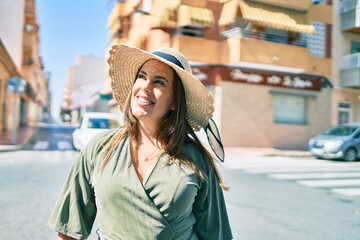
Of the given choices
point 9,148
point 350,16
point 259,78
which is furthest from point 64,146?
point 350,16

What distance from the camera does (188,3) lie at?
56.7 feet

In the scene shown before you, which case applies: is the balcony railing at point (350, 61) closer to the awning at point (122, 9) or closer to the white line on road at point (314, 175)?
the white line on road at point (314, 175)

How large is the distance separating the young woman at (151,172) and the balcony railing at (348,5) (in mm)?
22050

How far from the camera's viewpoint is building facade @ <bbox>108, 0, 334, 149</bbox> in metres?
17.4

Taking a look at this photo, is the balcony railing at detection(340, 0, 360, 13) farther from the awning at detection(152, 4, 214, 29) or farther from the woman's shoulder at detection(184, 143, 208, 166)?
the woman's shoulder at detection(184, 143, 208, 166)

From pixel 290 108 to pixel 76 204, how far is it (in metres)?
19.3

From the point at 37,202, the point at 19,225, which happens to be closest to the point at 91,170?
the point at 19,225

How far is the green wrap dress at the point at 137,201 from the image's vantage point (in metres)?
1.42

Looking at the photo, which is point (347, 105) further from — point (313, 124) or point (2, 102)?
point (2, 102)

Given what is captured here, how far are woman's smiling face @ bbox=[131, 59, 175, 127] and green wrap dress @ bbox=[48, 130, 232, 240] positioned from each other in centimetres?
15

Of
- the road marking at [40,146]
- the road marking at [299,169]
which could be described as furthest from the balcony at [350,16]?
the road marking at [40,146]

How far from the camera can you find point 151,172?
1.47m

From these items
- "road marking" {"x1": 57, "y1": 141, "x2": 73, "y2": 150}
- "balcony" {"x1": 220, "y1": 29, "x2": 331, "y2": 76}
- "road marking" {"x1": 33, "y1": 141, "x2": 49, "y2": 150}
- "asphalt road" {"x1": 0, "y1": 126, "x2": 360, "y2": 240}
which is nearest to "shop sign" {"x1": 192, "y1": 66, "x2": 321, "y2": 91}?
"balcony" {"x1": 220, "y1": 29, "x2": 331, "y2": 76}

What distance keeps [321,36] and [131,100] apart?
21.1 metres
